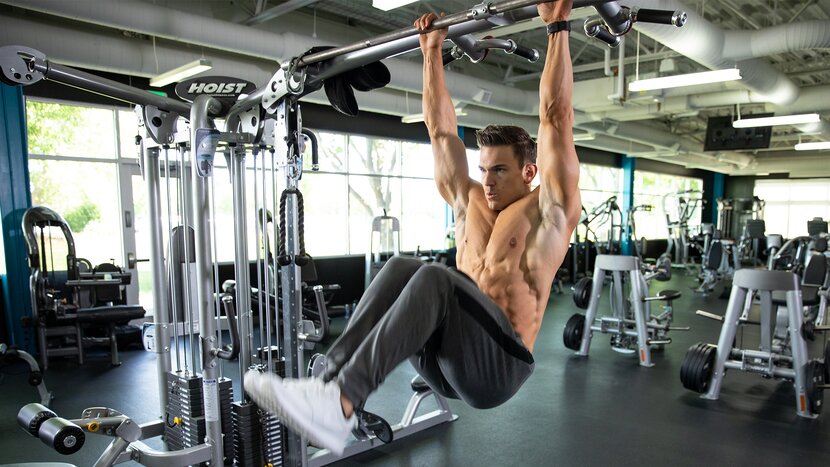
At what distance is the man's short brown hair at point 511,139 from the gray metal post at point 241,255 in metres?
1.33

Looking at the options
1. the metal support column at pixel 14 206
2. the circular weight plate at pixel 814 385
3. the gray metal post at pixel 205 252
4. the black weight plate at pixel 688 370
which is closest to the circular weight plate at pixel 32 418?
the gray metal post at pixel 205 252

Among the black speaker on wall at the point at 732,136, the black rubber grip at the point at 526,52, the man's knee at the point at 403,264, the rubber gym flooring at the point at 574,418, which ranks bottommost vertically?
the rubber gym flooring at the point at 574,418

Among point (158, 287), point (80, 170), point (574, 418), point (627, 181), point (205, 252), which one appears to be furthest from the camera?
point (627, 181)

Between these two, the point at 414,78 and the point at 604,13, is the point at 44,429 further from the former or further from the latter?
the point at 414,78

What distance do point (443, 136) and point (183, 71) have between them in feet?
11.6

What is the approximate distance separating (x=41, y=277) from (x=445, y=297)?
448cm

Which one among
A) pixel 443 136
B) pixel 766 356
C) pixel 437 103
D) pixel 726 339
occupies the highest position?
pixel 437 103

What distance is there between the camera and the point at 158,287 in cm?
301

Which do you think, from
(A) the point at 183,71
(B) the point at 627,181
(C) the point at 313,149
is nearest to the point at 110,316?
(A) the point at 183,71

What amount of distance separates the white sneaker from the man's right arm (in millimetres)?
964

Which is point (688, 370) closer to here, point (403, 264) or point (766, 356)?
point (766, 356)

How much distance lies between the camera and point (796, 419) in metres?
3.64

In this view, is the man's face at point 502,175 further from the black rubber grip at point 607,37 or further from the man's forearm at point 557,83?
the black rubber grip at point 607,37

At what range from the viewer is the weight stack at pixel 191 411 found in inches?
103
